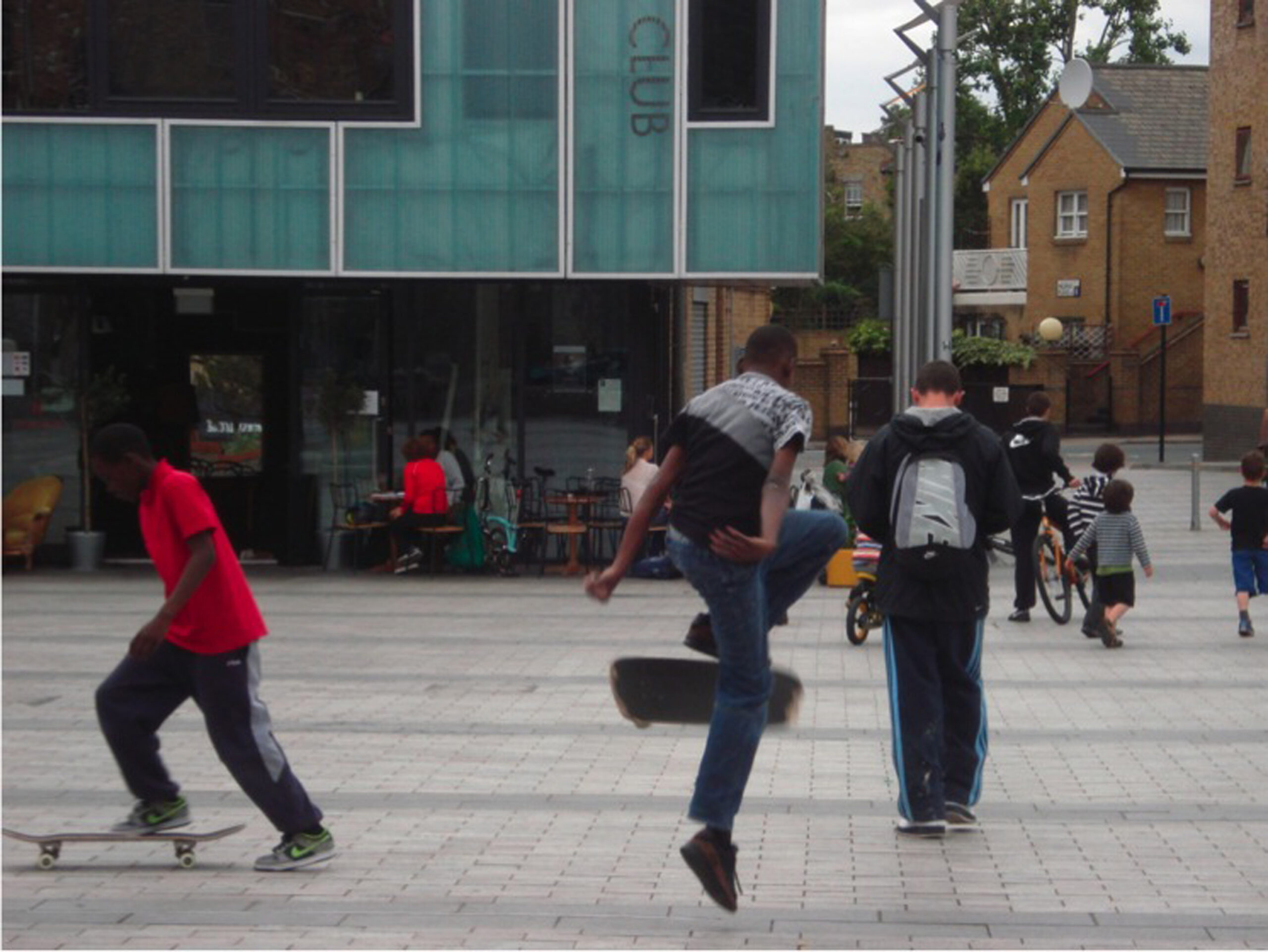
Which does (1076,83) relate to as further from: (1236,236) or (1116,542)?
(1236,236)

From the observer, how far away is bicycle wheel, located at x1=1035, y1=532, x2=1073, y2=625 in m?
15.7

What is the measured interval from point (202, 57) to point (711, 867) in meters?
15.2

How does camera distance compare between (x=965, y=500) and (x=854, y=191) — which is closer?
(x=965, y=500)

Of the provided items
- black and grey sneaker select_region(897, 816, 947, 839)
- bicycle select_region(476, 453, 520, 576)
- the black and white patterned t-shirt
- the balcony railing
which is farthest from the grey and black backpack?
the balcony railing

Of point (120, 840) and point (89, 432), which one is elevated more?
point (89, 432)

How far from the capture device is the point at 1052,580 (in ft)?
53.3

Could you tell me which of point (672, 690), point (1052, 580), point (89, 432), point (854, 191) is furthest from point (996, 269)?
point (672, 690)

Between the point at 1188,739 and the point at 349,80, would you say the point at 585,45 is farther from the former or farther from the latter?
the point at 1188,739

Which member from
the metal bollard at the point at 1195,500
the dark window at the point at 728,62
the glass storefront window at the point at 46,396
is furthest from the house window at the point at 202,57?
the metal bollard at the point at 1195,500

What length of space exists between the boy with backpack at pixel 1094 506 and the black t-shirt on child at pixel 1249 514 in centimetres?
85

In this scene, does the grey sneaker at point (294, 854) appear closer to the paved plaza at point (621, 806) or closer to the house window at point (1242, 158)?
the paved plaza at point (621, 806)

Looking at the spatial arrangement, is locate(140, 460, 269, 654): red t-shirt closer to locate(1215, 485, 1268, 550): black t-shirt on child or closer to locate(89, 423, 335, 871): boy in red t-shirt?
locate(89, 423, 335, 871): boy in red t-shirt

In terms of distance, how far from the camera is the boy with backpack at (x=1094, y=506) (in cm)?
1436

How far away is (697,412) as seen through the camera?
6.48 metres
